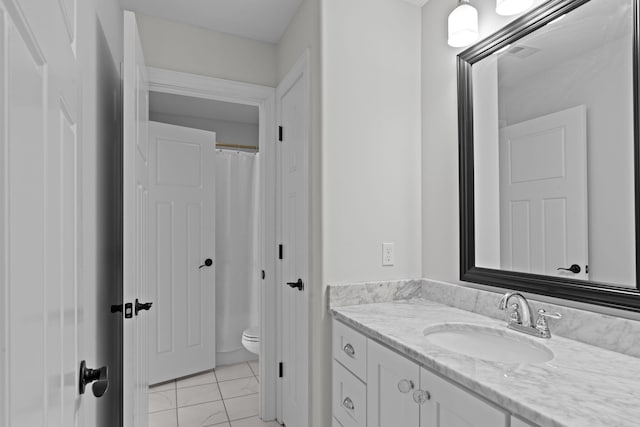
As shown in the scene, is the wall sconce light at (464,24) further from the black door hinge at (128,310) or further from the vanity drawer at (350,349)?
the black door hinge at (128,310)

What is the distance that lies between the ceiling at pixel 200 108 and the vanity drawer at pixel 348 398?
2.69 meters

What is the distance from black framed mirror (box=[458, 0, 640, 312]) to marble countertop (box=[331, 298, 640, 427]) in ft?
0.68

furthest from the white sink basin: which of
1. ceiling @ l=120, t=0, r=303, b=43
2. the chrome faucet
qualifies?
ceiling @ l=120, t=0, r=303, b=43

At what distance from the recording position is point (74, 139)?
808 mm

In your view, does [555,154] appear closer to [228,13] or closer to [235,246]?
[228,13]

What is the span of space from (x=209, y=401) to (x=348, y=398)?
149cm

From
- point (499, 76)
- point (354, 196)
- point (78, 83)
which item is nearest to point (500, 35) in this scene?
point (499, 76)

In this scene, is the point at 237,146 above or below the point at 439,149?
above

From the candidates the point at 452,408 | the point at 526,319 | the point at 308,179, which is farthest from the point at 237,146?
the point at 452,408

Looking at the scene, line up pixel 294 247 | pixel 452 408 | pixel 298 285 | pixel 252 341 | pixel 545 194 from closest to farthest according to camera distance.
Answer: pixel 452 408
pixel 545 194
pixel 298 285
pixel 294 247
pixel 252 341

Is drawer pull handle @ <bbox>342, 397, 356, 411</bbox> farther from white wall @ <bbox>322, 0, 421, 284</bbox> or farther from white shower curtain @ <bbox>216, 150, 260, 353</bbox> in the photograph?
white shower curtain @ <bbox>216, 150, 260, 353</bbox>

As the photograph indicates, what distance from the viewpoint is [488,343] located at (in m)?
1.37

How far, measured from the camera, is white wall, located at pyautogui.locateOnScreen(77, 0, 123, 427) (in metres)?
1.20

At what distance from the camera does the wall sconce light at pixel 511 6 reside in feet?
4.54
